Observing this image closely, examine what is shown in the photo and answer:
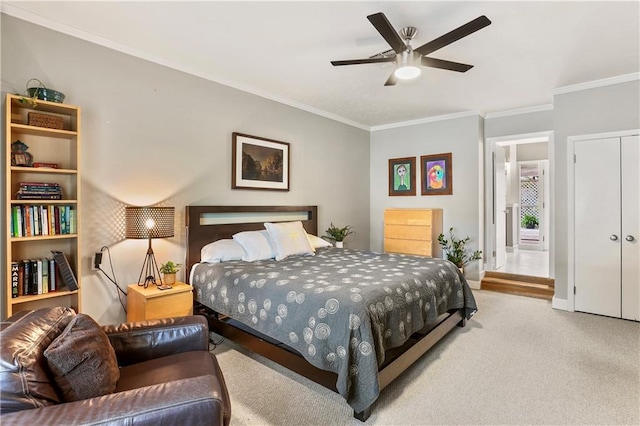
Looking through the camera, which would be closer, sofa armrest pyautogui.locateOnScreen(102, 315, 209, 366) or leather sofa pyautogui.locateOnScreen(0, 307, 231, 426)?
leather sofa pyautogui.locateOnScreen(0, 307, 231, 426)

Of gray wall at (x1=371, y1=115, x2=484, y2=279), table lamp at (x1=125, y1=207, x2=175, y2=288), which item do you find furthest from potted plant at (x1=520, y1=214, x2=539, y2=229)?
table lamp at (x1=125, y1=207, x2=175, y2=288)

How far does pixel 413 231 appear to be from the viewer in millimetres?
5188

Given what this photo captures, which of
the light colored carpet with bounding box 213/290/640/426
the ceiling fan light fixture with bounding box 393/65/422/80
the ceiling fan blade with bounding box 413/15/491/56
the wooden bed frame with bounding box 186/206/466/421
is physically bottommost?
the light colored carpet with bounding box 213/290/640/426

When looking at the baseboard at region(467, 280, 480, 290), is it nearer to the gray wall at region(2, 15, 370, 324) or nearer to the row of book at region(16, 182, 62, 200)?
the gray wall at region(2, 15, 370, 324)

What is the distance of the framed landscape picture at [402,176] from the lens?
5.62 m

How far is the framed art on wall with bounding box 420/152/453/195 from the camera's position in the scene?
5254 mm

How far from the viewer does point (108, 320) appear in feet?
9.59

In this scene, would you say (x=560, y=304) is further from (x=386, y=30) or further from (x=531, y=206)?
(x=531, y=206)

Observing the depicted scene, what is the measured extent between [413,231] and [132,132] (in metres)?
4.00

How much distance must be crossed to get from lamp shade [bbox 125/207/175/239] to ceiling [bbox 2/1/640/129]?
1.48 meters

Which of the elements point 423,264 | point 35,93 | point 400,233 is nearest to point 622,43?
point 423,264

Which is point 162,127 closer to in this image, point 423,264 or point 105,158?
point 105,158

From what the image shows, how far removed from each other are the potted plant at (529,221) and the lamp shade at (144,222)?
10.5 metres

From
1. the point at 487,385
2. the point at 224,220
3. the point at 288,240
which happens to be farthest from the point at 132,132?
the point at 487,385
